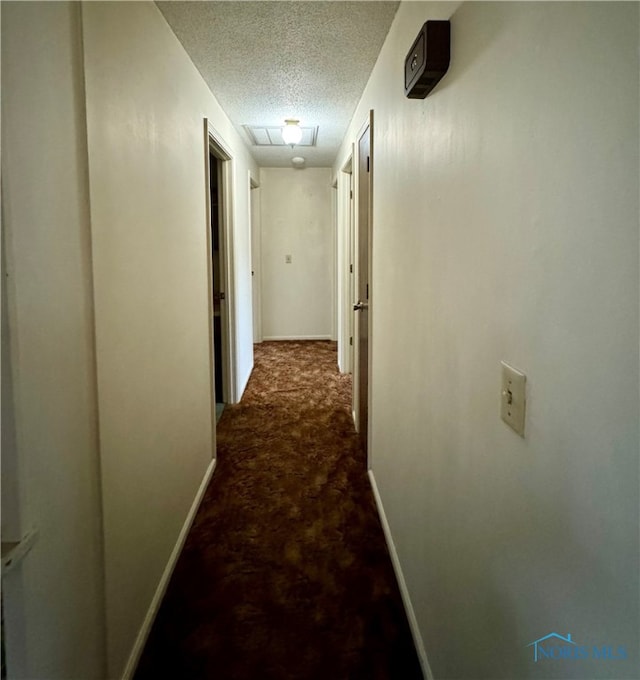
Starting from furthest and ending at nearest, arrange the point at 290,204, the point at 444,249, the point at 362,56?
the point at 290,204 < the point at 362,56 < the point at 444,249

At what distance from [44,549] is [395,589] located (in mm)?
1336

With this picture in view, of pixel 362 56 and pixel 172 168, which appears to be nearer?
pixel 172 168

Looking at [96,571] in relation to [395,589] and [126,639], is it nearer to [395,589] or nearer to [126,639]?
[126,639]

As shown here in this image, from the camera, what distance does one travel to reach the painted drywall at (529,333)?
54 centimetres

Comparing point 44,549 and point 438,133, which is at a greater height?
point 438,133

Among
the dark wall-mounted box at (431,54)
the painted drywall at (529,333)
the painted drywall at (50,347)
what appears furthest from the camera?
the dark wall-mounted box at (431,54)

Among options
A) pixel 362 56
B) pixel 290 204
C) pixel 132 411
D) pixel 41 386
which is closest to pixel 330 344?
pixel 290 204

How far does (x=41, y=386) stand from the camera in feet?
3.21

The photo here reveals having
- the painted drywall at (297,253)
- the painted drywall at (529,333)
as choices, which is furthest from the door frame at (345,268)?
the painted drywall at (529,333)

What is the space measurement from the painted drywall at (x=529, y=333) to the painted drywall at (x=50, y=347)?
91 centimetres

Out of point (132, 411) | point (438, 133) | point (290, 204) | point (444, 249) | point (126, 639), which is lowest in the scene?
point (126, 639)

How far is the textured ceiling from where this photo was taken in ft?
6.01

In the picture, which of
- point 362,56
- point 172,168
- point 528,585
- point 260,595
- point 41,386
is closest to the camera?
point 528,585
